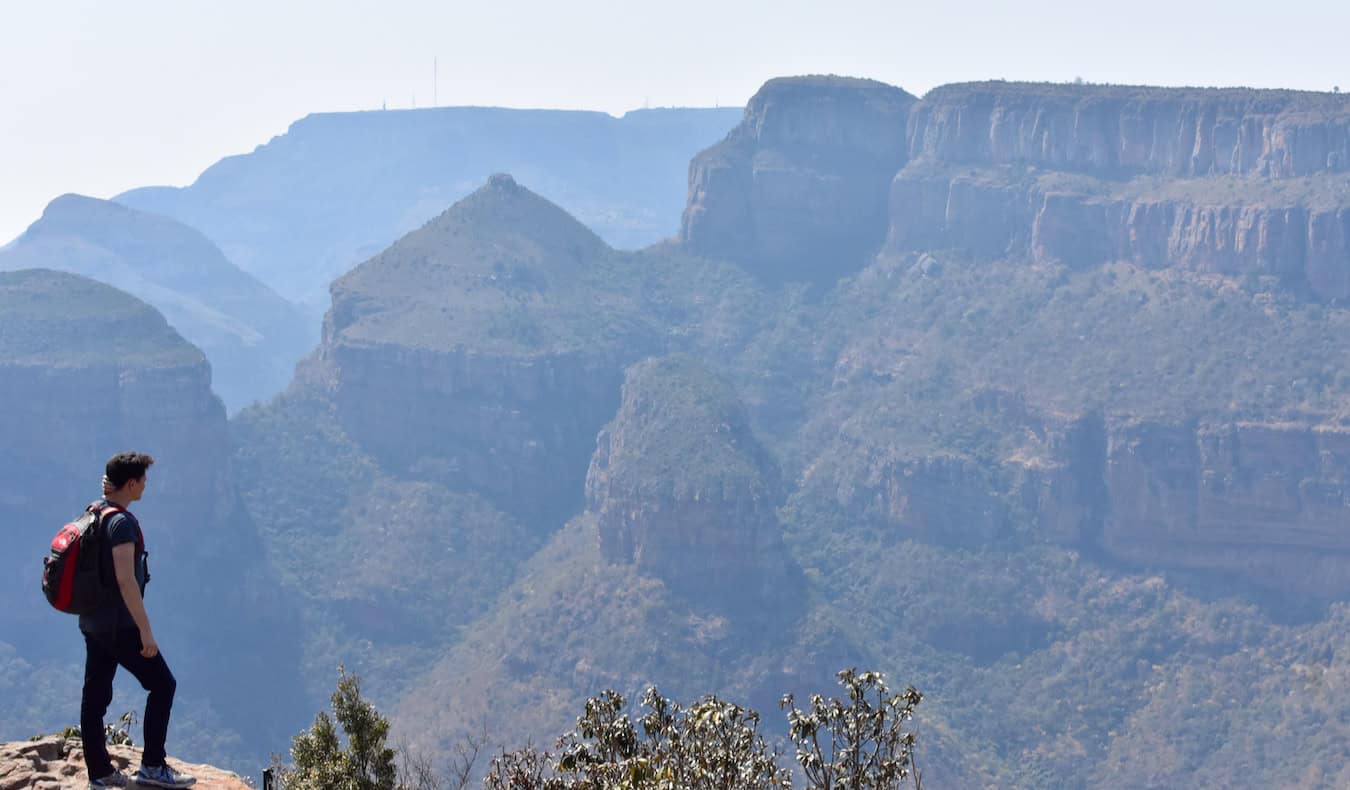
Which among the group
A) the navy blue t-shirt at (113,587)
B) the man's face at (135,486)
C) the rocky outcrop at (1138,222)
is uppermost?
the rocky outcrop at (1138,222)

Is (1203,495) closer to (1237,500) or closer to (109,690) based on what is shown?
(1237,500)

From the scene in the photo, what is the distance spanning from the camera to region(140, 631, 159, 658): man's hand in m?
19.3

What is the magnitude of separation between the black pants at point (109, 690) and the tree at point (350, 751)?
2.04 m

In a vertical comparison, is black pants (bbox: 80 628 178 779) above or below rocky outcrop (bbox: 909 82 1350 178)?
below

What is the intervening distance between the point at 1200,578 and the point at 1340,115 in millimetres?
30024

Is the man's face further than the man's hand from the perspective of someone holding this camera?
Yes

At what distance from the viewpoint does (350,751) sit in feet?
73.6

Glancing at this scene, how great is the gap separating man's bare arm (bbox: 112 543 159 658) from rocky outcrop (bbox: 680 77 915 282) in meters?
117

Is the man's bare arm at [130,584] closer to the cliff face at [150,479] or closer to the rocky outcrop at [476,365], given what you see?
the cliff face at [150,479]

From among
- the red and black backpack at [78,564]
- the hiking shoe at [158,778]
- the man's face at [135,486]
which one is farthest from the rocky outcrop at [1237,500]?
the red and black backpack at [78,564]

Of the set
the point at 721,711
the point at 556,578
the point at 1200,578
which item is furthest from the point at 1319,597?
the point at 721,711

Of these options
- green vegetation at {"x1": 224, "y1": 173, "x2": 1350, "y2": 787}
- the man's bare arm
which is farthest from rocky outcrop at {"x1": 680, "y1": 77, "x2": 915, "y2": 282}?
the man's bare arm

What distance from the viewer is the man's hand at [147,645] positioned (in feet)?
63.5

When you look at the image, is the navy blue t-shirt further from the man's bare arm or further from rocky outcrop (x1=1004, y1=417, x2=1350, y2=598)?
rocky outcrop (x1=1004, y1=417, x2=1350, y2=598)
